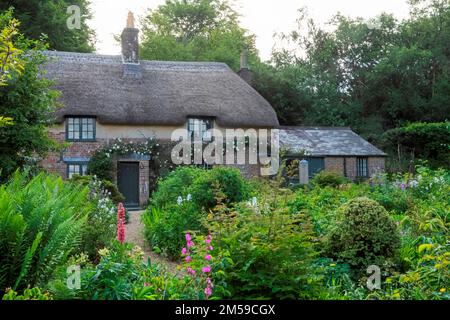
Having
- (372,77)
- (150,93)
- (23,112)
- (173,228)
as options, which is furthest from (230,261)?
(372,77)

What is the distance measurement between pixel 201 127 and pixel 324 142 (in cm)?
649

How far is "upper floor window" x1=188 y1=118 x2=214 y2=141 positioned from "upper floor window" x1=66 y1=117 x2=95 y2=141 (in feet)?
13.3

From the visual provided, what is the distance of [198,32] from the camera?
3944 cm

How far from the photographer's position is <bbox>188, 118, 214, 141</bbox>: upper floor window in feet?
68.1

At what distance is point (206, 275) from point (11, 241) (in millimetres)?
1669

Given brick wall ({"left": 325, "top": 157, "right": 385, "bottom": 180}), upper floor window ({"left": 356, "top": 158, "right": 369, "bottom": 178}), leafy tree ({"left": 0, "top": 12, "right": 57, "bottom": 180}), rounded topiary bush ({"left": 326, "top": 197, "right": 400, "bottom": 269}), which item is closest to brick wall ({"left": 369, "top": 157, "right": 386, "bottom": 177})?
brick wall ({"left": 325, "top": 157, "right": 385, "bottom": 180})

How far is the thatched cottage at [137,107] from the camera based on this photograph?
19.2 m

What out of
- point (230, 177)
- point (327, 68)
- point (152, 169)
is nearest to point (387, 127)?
point (327, 68)

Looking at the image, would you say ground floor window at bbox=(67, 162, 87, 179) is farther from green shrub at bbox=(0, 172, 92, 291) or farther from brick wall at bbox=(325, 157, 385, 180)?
green shrub at bbox=(0, 172, 92, 291)

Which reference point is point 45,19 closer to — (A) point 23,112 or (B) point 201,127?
(B) point 201,127

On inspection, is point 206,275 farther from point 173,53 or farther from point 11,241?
point 173,53

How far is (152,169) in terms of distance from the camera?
19719 millimetres

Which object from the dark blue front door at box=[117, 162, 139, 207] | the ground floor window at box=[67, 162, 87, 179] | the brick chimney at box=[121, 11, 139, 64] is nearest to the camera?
the ground floor window at box=[67, 162, 87, 179]

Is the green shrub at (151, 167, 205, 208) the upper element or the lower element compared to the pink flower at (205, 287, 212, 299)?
upper
